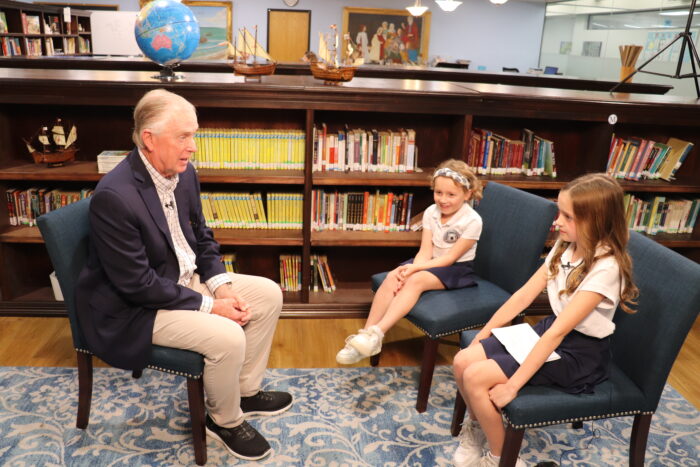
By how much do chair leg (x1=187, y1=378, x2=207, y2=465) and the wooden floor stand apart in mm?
727

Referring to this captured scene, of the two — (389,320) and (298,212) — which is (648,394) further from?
(298,212)

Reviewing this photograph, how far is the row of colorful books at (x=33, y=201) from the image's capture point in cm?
309

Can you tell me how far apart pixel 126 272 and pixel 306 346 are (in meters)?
1.29

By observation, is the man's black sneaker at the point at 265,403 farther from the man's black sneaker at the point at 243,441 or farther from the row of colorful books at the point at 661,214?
the row of colorful books at the point at 661,214

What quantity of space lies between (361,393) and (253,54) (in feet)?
6.10

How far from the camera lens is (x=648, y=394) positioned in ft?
5.94

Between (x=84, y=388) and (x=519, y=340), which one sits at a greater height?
(x=519, y=340)

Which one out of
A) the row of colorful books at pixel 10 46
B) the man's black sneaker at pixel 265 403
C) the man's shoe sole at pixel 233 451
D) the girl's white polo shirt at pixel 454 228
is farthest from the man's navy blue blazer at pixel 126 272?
the row of colorful books at pixel 10 46

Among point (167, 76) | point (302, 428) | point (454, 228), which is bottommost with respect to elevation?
point (302, 428)

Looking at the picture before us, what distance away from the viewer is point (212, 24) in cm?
1082

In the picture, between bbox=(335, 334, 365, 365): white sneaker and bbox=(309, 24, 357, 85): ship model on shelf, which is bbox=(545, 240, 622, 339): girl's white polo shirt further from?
bbox=(309, 24, 357, 85): ship model on shelf

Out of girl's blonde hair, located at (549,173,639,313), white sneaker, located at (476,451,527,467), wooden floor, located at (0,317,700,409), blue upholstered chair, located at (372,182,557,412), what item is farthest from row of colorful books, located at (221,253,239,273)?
girl's blonde hair, located at (549,173,639,313)

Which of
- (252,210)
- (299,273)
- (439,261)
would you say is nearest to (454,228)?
(439,261)

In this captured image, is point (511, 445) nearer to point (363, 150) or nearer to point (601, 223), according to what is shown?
point (601, 223)
